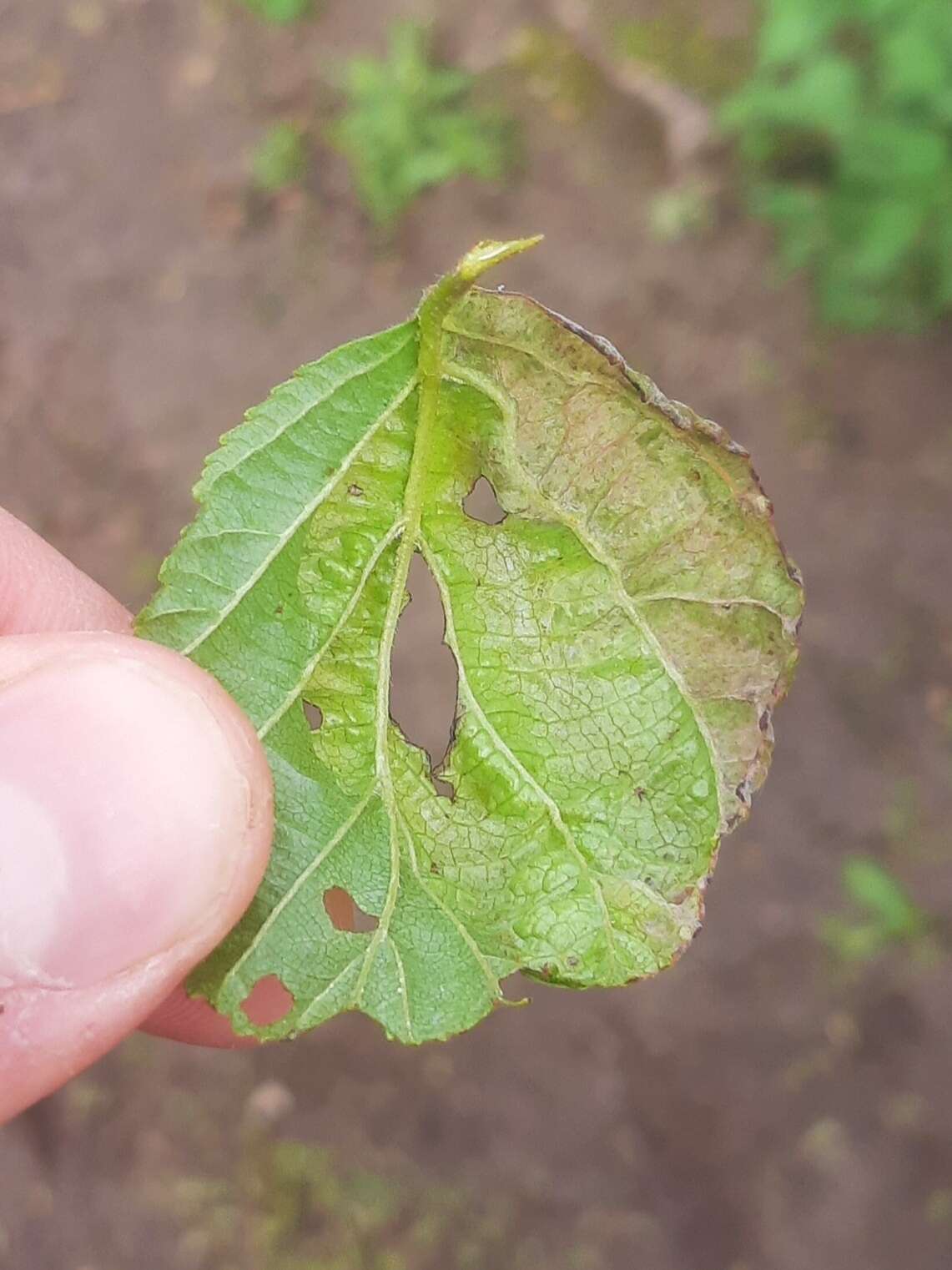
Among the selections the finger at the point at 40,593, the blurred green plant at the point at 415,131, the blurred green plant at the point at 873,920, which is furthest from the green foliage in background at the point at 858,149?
the finger at the point at 40,593

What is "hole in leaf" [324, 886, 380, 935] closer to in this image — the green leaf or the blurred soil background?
the blurred soil background

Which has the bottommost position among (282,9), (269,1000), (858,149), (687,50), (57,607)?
(269,1000)

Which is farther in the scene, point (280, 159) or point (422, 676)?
point (280, 159)

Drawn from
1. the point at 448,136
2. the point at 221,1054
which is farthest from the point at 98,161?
the point at 221,1054

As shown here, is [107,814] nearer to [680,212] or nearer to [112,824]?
[112,824]

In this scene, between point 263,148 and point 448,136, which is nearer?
point 448,136

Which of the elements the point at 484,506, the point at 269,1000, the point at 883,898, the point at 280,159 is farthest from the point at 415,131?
the point at 269,1000

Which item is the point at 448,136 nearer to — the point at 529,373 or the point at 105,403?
the point at 105,403
